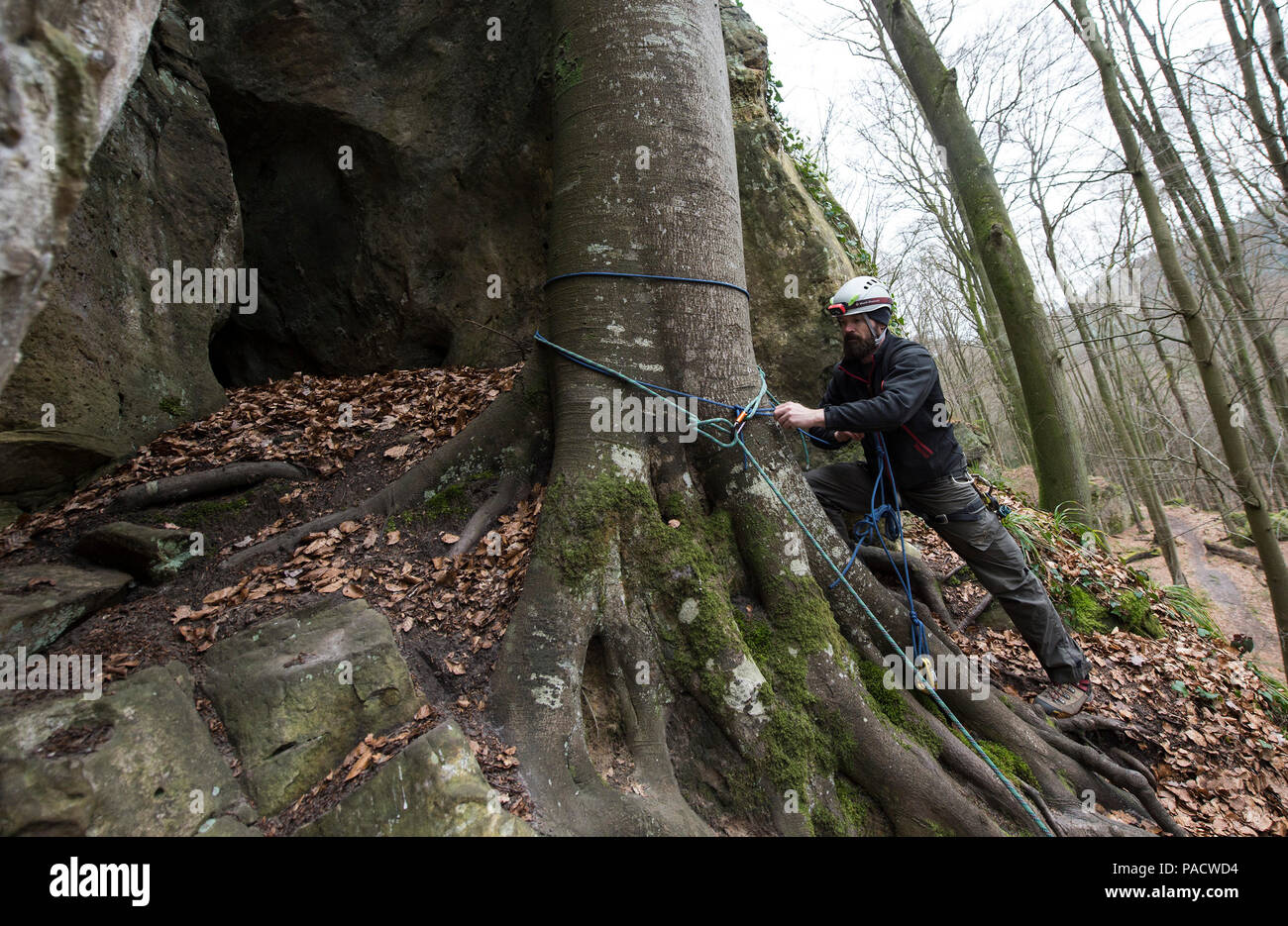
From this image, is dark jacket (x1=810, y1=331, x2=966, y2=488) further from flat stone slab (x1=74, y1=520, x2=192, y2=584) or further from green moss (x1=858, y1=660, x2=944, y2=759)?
flat stone slab (x1=74, y1=520, x2=192, y2=584)

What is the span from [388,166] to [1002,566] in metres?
7.04

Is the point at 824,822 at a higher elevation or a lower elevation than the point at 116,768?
lower

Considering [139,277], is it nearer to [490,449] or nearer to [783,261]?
[490,449]

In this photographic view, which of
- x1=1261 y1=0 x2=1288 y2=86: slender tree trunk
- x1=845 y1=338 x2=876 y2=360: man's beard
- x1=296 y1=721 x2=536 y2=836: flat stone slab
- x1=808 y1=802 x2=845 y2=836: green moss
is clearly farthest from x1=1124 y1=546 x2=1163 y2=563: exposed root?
x1=296 y1=721 x2=536 y2=836: flat stone slab

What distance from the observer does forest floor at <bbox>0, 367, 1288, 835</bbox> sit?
2984 mm

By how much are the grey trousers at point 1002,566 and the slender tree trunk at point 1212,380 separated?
3662 mm

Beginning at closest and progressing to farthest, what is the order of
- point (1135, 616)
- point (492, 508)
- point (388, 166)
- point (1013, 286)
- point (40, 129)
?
1. point (40, 129)
2. point (492, 508)
3. point (1135, 616)
4. point (1013, 286)
5. point (388, 166)

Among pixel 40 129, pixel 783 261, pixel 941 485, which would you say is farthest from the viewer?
pixel 783 261

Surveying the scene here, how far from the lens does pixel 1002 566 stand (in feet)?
13.4

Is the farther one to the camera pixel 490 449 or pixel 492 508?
pixel 490 449

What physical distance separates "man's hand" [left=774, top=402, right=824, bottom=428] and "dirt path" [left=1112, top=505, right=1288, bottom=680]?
35.6ft

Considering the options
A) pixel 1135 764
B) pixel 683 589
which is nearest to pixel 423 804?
pixel 683 589

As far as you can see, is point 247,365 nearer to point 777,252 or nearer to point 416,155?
point 416,155
